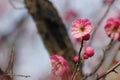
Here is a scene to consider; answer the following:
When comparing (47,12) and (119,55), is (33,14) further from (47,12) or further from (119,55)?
(119,55)

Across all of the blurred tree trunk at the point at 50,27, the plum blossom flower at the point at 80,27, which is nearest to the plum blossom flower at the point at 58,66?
the plum blossom flower at the point at 80,27

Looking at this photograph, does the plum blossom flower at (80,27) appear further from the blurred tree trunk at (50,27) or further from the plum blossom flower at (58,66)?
the blurred tree trunk at (50,27)

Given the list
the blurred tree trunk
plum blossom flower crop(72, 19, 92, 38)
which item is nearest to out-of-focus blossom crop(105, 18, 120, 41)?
plum blossom flower crop(72, 19, 92, 38)

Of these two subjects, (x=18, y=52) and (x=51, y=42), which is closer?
(x=51, y=42)

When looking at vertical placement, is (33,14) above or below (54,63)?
above

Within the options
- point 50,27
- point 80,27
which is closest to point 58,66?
point 80,27

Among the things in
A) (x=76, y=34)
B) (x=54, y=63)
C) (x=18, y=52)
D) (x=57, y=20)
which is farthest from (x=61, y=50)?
(x=18, y=52)

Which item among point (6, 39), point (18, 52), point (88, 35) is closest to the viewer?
point (88, 35)
